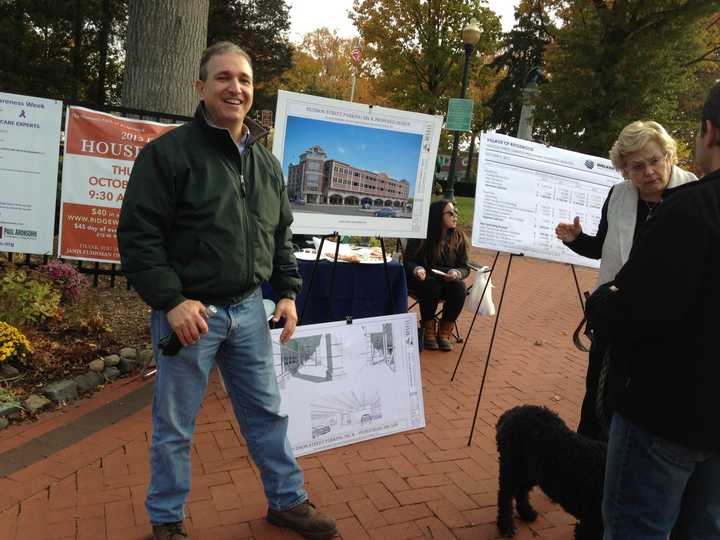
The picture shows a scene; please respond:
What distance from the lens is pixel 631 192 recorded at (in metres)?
2.57

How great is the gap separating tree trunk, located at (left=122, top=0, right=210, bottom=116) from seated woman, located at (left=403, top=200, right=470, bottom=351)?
269 cm

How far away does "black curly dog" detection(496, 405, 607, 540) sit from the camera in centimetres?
213

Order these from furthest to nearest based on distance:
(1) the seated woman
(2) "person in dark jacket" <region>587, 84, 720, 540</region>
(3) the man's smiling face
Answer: (1) the seated woman
(3) the man's smiling face
(2) "person in dark jacket" <region>587, 84, 720, 540</region>

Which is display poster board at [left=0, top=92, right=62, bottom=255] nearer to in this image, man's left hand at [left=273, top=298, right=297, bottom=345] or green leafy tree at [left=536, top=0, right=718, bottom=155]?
man's left hand at [left=273, top=298, right=297, bottom=345]

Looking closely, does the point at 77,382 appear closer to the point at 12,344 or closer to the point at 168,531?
the point at 12,344

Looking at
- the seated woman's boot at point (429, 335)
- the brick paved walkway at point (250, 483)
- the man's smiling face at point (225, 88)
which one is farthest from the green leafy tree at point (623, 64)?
the man's smiling face at point (225, 88)

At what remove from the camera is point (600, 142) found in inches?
599

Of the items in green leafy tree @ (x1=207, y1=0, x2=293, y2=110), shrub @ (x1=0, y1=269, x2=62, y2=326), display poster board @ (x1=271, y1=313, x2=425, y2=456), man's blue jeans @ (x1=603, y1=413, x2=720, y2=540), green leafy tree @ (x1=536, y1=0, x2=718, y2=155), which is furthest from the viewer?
green leafy tree @ (x1=207, y1=0, x2=293, y2=110)

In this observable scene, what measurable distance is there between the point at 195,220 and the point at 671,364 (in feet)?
5.09

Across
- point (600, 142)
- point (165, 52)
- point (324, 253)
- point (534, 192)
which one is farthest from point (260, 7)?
point (534, 192)

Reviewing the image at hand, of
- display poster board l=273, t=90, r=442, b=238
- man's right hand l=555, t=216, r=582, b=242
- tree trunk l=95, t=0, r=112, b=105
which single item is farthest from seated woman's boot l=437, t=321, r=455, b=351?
tree trunk l=95, t=0, r=112, b=105

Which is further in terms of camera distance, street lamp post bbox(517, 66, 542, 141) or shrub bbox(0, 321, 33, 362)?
street lamp post bbox(517, 66, 542, 141)

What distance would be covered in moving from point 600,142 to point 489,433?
1402 cm

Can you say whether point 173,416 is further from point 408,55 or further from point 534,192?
point 408,55
